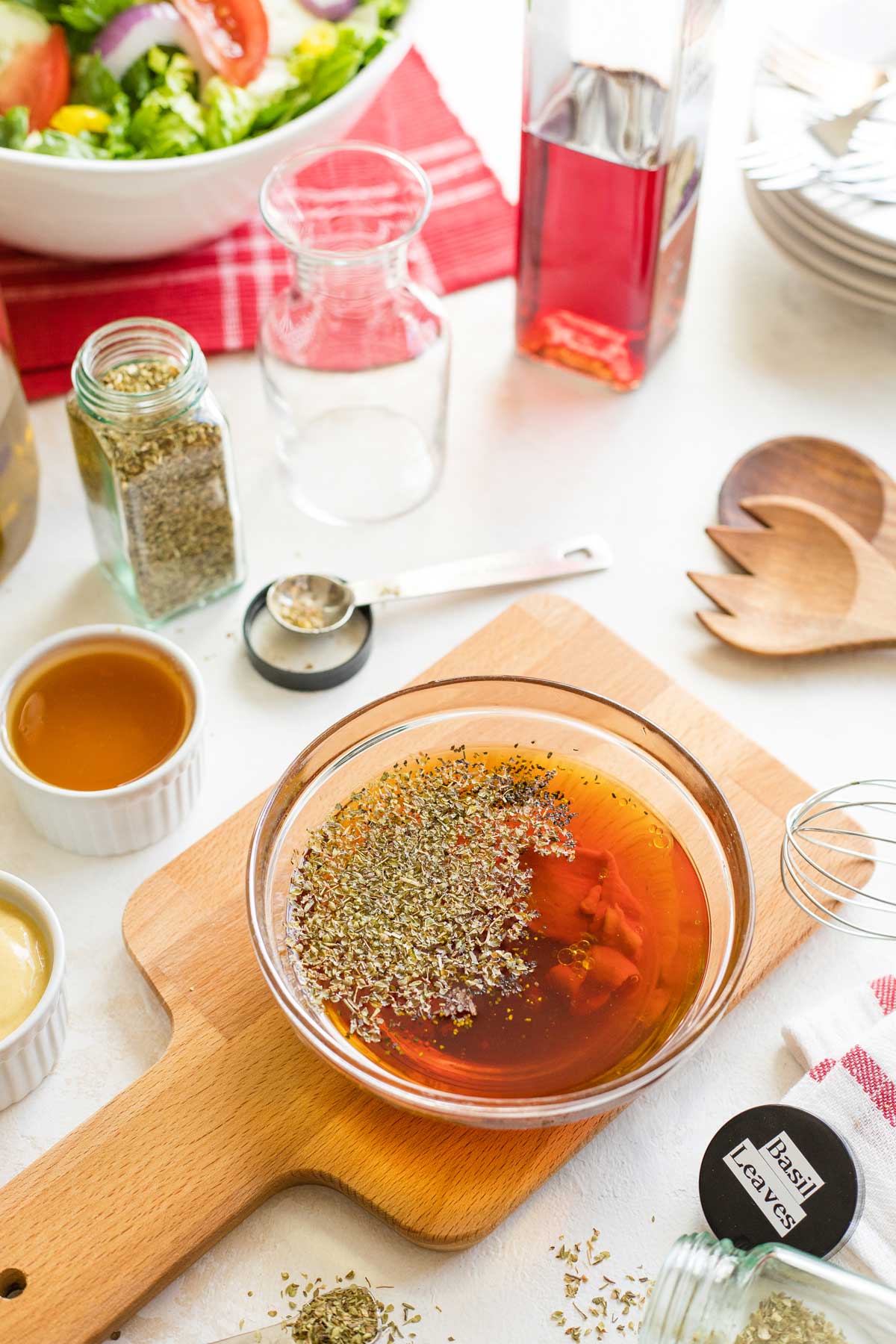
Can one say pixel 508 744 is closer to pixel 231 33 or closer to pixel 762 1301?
pixel 762 1301

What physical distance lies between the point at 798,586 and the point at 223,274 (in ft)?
2.55

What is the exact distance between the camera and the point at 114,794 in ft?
3.94

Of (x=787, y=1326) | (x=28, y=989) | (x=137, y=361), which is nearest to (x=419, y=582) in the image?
(x=137, y=361)

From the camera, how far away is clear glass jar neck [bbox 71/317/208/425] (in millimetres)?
1243

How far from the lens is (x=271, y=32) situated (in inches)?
64.6

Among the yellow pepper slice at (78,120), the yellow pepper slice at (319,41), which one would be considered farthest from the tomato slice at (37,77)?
the yellow pepper slice at (319,41)

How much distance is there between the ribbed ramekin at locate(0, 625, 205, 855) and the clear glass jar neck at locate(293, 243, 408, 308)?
394 millimetres

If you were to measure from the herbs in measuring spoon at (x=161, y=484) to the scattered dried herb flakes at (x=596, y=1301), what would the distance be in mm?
706

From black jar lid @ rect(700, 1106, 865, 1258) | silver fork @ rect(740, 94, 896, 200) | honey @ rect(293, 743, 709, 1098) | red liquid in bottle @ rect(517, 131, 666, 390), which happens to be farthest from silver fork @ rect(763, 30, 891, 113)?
black jar lid @ rect(700, 1106, 865, 1258)

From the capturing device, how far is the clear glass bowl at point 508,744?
1.02 meters

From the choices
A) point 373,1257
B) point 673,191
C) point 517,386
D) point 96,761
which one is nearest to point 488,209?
point 517,386

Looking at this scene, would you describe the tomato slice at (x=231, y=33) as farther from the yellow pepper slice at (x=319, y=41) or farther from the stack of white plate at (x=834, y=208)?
the stack of white plate at (x=834, y=208)

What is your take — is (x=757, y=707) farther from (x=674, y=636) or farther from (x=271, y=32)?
(x=271, y=32)

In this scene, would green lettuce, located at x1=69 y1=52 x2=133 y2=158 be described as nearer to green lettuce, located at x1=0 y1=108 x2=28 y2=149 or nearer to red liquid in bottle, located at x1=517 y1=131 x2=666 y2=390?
green lettuce, located at x1=0 y1=108 x2=28 y2=149
